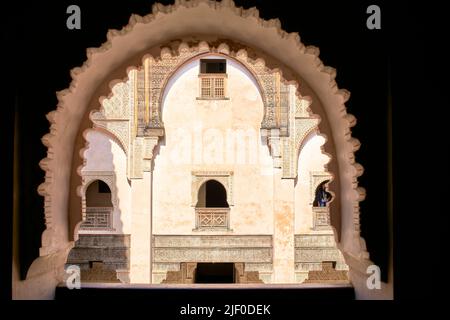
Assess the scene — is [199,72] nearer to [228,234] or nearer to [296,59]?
[228,234]

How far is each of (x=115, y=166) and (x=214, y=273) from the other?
4.68m

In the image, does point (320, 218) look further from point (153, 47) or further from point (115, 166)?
point (153, 47)

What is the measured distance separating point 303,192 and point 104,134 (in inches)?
184

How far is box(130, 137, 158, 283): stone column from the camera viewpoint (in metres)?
11.1

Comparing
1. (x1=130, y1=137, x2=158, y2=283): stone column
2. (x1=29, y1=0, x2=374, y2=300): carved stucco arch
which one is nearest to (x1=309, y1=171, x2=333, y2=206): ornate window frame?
(x1=130, y1=137, x2=158, y2=283): stone column

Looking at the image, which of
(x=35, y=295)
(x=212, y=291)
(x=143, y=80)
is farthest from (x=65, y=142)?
(x=143, y=80)

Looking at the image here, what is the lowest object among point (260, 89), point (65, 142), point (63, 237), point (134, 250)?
point (134, 250)

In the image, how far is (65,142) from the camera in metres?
3.77

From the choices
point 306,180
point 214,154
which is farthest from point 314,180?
point 214,154

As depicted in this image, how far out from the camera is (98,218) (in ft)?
37.5

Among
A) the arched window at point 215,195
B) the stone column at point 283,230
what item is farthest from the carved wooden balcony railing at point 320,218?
the arched window at point 215,195

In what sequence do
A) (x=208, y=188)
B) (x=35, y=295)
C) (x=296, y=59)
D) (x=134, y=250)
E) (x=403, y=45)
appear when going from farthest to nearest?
(x=208, y=188), (x=134, y=250), (x=296, y=59), (x=35, y=295), (x=403, y=45)

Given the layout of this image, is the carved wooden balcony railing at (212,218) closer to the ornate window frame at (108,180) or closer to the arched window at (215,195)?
the ornate window frame at (108,180)

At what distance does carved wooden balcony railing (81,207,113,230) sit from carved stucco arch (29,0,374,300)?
746 cm
